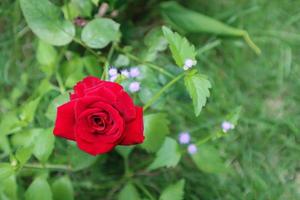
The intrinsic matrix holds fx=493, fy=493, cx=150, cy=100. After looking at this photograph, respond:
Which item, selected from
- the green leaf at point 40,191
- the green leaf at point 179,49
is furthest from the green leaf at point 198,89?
the green leaf at point 40,191

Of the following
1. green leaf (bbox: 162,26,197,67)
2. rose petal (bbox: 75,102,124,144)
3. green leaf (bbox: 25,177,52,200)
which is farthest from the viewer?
green leaf (bbox: 25,177,52,200)

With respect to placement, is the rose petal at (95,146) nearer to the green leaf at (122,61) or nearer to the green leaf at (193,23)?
the green leaf at (122,61)

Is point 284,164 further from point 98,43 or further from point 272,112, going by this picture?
point 98,43

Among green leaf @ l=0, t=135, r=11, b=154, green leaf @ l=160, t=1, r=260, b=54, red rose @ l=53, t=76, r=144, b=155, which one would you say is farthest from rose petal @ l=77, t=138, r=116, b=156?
green leaf @ l=160, t=1, r=260, b=54

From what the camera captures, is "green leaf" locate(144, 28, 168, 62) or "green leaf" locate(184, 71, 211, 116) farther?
"green leaf" locate(144, 28, 168, 62)

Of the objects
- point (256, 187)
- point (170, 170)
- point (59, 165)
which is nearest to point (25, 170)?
point (59, 165)

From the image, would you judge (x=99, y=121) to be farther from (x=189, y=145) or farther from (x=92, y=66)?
(x=189, y=145)

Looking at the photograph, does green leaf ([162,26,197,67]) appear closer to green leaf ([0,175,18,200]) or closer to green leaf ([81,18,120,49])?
green leaf ([81,18,120,49])
